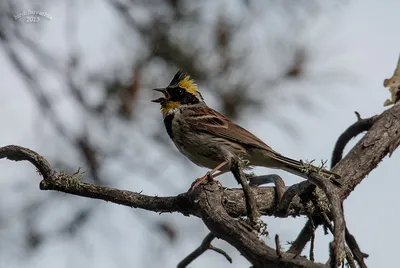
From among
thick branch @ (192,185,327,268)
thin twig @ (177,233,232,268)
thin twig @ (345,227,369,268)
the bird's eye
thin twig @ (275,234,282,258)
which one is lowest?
thin twig @ (275,234,282,258)

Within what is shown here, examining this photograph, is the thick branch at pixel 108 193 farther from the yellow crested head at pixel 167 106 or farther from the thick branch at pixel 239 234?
the yellow crested head at pixel 167 106

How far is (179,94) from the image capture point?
20.3 ft

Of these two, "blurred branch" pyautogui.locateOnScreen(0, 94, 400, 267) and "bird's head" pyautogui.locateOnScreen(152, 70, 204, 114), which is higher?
"bird's head" pyautogui.locateOnScreen(152, 70, 204, 114)

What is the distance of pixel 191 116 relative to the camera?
237 inches

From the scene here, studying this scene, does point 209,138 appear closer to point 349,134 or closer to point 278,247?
point 349,134

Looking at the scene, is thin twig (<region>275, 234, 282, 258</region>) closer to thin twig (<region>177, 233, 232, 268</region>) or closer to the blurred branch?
the blurred branch

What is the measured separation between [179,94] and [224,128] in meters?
0.56

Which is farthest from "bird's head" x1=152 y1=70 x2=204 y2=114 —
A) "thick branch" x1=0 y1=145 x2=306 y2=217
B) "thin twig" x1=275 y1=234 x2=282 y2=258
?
"thin twig" x1=275 y1=234 x2=282 y2=258

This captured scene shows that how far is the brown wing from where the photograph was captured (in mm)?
5738

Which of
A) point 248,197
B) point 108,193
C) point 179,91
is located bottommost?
point 248,197

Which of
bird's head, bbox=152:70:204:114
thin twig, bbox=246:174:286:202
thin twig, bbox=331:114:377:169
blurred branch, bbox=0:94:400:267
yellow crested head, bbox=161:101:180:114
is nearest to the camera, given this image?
blurred branch, bbox=0:94:400:267

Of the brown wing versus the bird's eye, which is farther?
the bird's eye

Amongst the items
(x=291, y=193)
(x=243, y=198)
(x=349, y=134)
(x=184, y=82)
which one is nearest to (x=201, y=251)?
(x=243, y=198)

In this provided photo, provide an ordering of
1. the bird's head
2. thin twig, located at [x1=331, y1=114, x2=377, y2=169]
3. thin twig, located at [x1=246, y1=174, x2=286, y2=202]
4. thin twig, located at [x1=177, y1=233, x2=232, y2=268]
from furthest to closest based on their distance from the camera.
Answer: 1. the bird's head
2. thin twig, located at [x1=331, y1=114, x2=377, y2=169]
3. thin twig, located at [x1=177, y1=233, x2=232, y2=268]
4. thin twig, located at [x1=246, y1=174, x2=286, y2=202]
